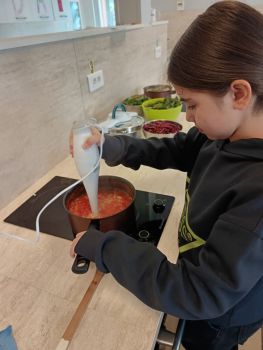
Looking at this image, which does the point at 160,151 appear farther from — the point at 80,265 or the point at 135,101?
the point at 135,101

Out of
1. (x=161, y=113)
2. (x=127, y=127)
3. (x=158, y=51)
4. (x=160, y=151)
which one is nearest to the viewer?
(x=160, y=151)

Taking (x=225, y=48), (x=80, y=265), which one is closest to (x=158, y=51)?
(x=225, y=48)

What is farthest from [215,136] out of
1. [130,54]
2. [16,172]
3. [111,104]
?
[130,54]

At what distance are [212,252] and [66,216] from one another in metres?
0.42

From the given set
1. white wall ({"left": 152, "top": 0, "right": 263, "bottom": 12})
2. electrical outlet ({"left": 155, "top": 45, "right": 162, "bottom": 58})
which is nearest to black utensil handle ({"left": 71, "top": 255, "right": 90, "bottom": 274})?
electrical outlet ({"left": 155, "top": 45, "right": 162, "bottom": 58})

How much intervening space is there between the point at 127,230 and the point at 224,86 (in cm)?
37

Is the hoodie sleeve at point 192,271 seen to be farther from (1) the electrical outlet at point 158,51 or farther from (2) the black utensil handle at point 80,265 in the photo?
(1) the electrical outlet at point 158,51

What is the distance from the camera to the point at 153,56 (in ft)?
5.86

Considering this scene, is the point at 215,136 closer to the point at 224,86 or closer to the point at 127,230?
the point at 224,86

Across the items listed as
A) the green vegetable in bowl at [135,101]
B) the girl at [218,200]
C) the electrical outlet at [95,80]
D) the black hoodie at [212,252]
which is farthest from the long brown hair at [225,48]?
the green vegetable in bowl at [135,101]

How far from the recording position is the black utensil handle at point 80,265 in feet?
1.71

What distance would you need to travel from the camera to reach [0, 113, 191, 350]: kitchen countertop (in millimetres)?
457

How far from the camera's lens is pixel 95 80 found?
114 centimetres

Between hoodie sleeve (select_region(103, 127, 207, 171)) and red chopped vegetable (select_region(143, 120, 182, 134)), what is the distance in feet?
0.80
